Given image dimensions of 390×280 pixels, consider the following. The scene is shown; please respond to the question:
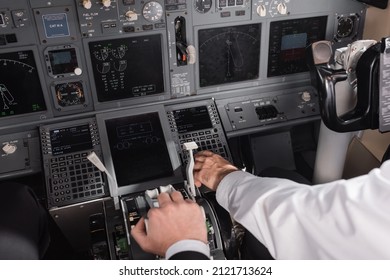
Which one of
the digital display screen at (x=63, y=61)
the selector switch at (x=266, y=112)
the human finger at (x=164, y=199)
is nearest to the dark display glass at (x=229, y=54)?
the selector switch at (x=266, y=112)

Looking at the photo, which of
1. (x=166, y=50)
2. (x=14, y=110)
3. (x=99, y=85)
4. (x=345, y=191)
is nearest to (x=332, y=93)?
(x=345, y=191)

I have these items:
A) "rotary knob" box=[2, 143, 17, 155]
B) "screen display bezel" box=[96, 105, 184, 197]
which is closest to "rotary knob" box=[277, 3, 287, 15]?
"screen display bezel" box=[96, 105, 184, 197]

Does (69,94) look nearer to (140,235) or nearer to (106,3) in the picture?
→ (106,3)

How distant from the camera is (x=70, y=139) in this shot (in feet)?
6.45

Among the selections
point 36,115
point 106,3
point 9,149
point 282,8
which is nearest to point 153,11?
point 106,3

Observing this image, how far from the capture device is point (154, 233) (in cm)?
128

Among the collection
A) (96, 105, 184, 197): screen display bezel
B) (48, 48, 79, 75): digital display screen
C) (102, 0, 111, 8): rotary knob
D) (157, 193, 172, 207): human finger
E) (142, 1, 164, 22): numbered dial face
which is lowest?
(96, 105, 184, 197): screen display bezel

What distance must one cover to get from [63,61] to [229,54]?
0.87 meters

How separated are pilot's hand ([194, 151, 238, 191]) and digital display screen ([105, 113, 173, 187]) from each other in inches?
9.6

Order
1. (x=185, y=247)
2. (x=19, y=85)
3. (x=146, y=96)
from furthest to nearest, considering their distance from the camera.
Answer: (x=146, y=96)
(x=19, y=85)
(x=185, y=247)

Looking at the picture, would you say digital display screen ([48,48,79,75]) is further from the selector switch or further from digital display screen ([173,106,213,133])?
the selector switch

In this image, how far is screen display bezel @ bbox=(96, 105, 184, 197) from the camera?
1.87 metres

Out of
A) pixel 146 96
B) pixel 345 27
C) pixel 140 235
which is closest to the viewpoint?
pixel 140 235

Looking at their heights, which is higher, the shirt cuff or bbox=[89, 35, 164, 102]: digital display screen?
bbox=[89, 35, 164, 102]: digital display screen
